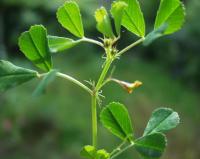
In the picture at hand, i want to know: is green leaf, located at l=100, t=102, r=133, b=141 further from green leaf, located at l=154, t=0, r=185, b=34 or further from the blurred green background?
the blurred green background

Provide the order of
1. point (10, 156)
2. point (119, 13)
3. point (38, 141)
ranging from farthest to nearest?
point (38, 141)
point (10, 156)
point (119, 13)

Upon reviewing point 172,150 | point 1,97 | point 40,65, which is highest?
point 40,65

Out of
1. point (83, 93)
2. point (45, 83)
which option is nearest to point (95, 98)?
point (45, 83)

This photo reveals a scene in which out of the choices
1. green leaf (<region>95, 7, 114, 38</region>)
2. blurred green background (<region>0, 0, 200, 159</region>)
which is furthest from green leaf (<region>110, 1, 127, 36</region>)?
blurred green background (<region>0, 0, 200, 159</region>)

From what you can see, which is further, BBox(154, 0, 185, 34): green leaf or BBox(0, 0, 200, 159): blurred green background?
BBox(0, 0, 200, 159): blurred green background

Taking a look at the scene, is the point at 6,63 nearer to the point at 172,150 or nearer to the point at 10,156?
the point at 10,156

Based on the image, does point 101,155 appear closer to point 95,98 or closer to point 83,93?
point 95,98

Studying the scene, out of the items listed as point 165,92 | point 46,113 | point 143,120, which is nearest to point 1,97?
point 46,113
